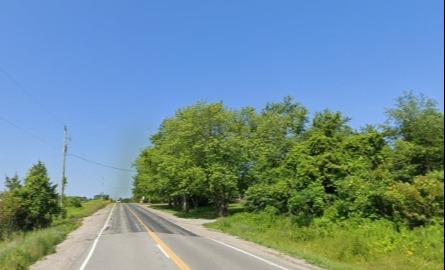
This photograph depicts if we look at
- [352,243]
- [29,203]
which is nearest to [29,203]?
[29,203]

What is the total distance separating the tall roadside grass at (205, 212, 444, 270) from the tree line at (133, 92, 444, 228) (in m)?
0.64

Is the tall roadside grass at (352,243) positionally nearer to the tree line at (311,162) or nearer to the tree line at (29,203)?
the tree line at (311,162)

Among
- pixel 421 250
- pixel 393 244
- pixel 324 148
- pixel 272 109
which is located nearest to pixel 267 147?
pixel 272 109

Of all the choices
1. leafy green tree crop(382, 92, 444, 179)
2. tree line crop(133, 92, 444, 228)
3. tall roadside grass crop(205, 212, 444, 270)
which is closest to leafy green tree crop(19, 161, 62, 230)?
tree line crop(133, 92, 444, 228)

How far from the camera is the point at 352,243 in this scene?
1795 centimetres

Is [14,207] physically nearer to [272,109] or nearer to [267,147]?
[267,147]

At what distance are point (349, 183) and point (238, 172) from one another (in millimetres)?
23967

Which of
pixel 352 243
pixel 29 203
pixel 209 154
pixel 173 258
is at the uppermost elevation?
pixel 209 154

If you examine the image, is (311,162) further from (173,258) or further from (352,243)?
(173,258)

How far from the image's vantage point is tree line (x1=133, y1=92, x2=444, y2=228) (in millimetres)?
12070

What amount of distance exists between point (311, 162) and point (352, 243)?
462 inches

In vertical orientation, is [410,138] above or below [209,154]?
below

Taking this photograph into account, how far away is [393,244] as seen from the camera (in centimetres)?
1564

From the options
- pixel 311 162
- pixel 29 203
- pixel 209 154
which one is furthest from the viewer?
pixel 209 154
